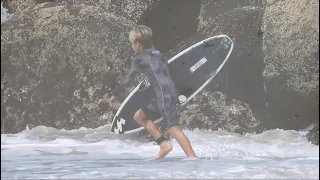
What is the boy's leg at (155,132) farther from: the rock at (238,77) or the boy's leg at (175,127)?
the rock at (238,77)

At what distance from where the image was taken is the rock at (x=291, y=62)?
5.39 metres

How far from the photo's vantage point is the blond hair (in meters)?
5.37

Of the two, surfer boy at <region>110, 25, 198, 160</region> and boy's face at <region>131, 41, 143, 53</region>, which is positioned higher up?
boy's face at <region>131, 41, 143, 53</region>

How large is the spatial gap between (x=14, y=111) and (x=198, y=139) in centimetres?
172

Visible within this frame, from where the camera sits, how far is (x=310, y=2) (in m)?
5.63

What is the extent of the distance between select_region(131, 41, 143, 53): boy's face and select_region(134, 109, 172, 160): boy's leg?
558mm

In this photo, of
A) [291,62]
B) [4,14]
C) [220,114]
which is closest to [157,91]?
[220,114]

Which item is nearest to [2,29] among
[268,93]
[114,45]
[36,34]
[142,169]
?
[36,34]

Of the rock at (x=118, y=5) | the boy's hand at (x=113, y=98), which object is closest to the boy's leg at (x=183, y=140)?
the boy's hand at (x=113, y=98)

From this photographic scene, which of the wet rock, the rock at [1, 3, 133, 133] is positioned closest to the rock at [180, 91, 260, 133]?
the rock at [1, 3, 133, 133]

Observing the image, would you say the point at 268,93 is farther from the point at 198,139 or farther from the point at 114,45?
the point at 114,45

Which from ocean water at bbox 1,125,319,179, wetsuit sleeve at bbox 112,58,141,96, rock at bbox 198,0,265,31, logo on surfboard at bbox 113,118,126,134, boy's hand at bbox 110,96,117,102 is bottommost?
ocean water at bbox 1,125,319,179

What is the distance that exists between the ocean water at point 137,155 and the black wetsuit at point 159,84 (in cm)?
24

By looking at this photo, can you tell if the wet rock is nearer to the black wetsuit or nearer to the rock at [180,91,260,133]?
the black wetsuit
